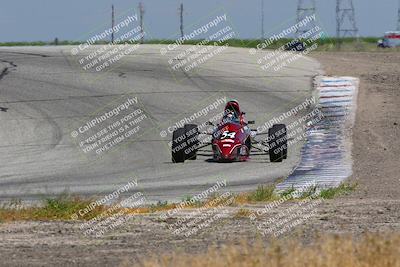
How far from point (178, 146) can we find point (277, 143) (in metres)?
2.17

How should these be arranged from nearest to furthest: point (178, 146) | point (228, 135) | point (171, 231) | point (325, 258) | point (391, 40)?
1. point (325, 258)
2. point (171, 231)
3. point (228, 135)
4. point (178, 146)
5. point (391, 40)

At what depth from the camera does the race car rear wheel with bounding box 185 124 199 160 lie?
25375 mm

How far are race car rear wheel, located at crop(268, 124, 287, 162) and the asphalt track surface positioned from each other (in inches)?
9.7

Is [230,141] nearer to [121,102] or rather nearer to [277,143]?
[277,143]

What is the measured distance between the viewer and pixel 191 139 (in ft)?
83.9

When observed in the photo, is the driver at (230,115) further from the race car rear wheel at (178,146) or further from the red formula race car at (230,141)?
the race car rear wheel at (178,146)

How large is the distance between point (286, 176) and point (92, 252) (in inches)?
454

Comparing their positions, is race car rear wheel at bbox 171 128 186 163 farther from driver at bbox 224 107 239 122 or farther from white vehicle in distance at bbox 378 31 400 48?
white vehicle in distance at bbox 378 31 400 48

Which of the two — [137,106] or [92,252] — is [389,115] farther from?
[92,252]

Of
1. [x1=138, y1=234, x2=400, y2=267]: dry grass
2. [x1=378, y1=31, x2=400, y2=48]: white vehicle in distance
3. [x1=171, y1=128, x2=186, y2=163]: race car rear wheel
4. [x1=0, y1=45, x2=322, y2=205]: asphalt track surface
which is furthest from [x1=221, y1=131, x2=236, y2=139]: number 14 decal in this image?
[x1=378, y1=31, x2=400, y2=48]: white vehicle in distance

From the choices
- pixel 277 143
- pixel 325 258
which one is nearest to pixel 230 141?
pixel 277 143

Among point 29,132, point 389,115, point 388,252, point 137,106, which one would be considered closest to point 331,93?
point 389,115

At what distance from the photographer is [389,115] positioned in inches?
1384

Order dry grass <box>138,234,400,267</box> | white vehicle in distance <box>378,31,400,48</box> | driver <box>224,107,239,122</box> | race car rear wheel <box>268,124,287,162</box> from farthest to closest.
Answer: white vehicle in distance <box>378,31,400,48</box>
driver <box>224,107,239,122</box>
race car rear wheel <box>268,124,287,162</box>
dry grass <box>138,234,400,267</box>
